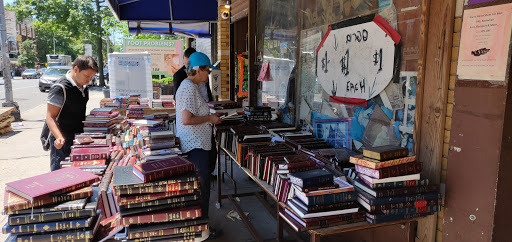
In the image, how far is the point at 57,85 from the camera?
140 inches

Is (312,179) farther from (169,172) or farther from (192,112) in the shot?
(192,112)

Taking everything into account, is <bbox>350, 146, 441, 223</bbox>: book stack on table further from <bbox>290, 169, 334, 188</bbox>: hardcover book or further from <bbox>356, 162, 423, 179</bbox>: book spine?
<bbox>290, 169, 334, 188</bbox>: hardcover book

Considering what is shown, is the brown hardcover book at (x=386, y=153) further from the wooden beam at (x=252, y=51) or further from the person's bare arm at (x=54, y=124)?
the wooden beam at (x=252, y=51)

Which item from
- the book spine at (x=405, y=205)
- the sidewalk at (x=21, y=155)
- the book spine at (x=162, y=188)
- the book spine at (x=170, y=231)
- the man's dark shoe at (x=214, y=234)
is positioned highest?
the book spine at (x=162, y=188)

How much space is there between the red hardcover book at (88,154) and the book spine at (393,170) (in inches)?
89.2

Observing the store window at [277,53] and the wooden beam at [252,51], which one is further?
A: the wooden beam at [252,51]

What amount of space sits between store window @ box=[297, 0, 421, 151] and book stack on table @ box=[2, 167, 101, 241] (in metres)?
2.16

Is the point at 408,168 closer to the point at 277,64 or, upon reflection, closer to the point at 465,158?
the point at 465,158

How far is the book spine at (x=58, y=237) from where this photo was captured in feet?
6.36

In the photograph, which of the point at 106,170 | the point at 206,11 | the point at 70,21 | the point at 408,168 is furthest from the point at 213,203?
the point at 70,21

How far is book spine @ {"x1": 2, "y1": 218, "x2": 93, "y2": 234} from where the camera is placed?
191 cm

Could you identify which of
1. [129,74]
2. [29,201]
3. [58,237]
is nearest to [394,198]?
[58,237]

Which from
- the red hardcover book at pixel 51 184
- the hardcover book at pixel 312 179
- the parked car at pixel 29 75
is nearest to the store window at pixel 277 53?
the hardcover book at pixel 312 179

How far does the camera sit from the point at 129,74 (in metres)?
9.55
